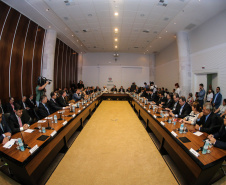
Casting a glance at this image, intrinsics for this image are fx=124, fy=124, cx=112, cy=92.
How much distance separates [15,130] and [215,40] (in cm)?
789

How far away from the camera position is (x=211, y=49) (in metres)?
5.81

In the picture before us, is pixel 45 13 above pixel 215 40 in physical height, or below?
above

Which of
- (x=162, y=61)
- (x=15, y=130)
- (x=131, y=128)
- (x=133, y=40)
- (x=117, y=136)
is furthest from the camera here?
(x=162, y=61)

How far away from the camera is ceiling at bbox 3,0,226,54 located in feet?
15.2

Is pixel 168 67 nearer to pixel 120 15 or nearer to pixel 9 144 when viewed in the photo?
pixel 120 15

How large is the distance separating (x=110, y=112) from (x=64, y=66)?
5853mm

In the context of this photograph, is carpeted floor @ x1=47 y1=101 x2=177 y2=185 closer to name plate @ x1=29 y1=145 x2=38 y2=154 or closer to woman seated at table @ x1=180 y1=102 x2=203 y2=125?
name plate @ x1=29 y1=145 x2=38 y2=154

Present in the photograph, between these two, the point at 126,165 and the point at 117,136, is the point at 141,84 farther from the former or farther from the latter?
the point at 126,165

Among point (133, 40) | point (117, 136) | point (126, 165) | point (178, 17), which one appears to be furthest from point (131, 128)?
point (133, 40)

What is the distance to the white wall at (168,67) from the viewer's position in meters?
9.20

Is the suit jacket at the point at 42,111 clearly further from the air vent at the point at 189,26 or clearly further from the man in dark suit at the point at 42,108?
the air vent at the point at 189,26

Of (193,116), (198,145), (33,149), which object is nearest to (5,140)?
(33,149)

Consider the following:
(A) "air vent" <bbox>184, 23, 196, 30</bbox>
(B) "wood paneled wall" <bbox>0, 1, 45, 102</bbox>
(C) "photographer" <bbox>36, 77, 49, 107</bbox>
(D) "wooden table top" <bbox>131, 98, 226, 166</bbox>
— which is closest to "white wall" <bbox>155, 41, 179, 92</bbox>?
(A) "air vent" <bbox>184, 23, 196, 30</bbox>

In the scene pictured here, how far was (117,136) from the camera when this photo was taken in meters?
3.72
